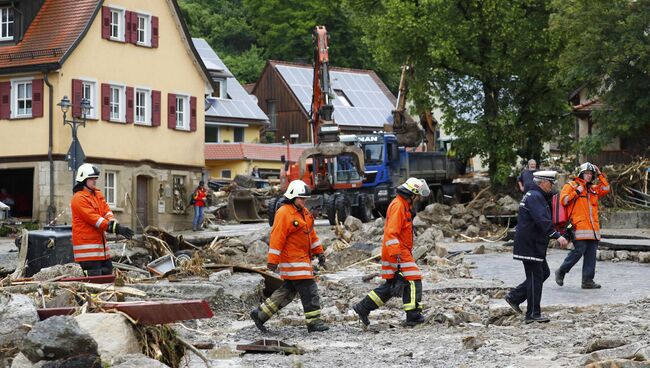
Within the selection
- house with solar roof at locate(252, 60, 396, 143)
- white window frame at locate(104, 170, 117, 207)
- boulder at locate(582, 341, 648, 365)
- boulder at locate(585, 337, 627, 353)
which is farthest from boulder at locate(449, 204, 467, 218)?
house with solar roof at locate(252, 60, 396, 143)

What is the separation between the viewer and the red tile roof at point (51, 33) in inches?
1598

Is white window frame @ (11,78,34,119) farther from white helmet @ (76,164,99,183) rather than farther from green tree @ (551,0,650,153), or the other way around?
white helmet @ (76,164,99,183)

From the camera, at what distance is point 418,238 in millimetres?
27344

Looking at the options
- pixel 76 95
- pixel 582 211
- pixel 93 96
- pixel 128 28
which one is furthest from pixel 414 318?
pixel 128 28

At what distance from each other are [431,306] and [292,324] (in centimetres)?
221

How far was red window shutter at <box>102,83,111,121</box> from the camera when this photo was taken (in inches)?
1647

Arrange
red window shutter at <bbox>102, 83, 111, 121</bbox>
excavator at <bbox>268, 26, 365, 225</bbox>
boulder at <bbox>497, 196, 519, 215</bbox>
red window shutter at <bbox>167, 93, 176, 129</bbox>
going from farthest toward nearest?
red window shutter at <bbox>167, 93, 176, 129</bbox>, red window shutter at <bbox>102, 83, 111, 121</bbox>, excavator at <bbox>268, 26, 365, 225</bbox>, boulder at <bbox>497, 196, 519, 215</bbox>

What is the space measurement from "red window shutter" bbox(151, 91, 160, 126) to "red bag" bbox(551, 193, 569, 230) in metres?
27.2

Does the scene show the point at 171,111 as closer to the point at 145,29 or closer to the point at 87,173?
the point at 145,29

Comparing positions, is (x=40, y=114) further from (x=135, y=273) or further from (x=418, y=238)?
(x=135, y=273)

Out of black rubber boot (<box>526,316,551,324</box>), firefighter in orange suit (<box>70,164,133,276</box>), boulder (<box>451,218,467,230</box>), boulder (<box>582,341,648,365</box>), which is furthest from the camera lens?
boulder (<box>451,218,467,230</box>)

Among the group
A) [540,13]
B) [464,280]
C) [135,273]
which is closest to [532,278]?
[464,280]

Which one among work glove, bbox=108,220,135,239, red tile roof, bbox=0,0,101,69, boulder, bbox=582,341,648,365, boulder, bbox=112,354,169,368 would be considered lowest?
boulder, bbox=582,341,648,365

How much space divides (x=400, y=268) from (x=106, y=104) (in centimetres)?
2843
